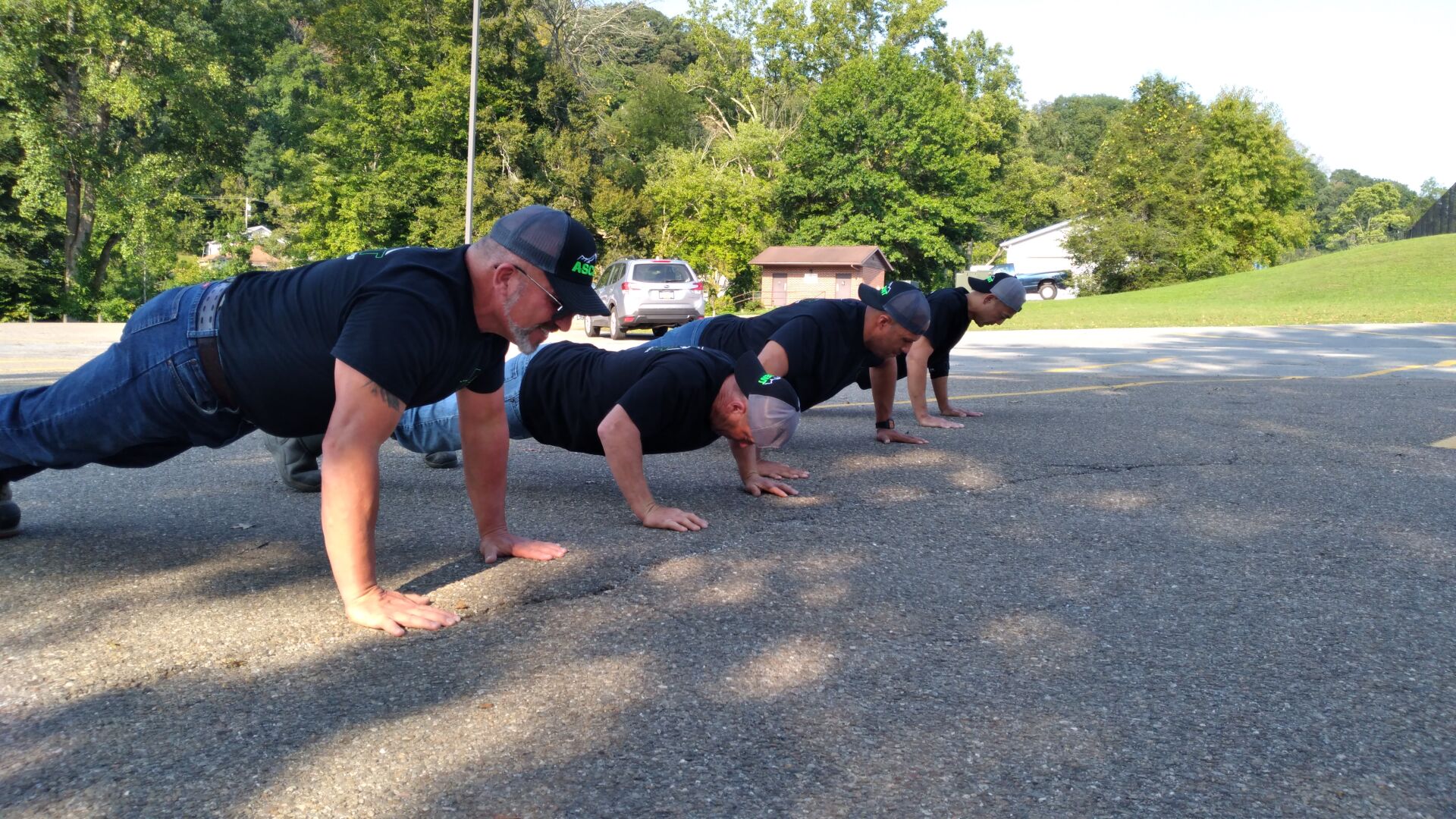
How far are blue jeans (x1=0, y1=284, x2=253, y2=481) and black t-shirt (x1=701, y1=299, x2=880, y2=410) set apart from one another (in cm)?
318

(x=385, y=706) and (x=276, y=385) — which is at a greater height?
(x=276, y=385)

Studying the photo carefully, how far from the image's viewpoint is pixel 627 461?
494 centimetres

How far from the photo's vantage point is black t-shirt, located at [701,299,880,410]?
251 inches

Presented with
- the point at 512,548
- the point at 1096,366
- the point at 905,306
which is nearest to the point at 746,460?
the point at 905,306

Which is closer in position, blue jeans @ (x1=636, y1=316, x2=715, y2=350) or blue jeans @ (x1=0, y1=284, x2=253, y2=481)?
blue jeans @ (x1=0, y1=284, x2=253, y2=481)

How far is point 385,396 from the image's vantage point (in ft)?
10.8

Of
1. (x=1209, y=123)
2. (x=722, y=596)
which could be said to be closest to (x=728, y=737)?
(x=722, y=596)

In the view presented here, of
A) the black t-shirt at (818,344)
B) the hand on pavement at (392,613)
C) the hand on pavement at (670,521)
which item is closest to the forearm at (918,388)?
the black t-shirt at (818,344)

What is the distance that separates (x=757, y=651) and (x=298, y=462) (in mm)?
2955

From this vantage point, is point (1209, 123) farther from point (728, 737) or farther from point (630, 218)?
point (728, 737)

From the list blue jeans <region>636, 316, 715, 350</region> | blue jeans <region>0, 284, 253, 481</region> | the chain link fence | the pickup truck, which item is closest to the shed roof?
the pickup truck

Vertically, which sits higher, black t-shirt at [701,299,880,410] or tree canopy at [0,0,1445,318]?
tree canopy at [0,0,1445,318]

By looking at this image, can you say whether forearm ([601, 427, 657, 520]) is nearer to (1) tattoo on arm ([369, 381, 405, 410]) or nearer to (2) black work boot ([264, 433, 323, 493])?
(2) black work boot ([264, 433, 323, 493])

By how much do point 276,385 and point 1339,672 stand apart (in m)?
3.27
